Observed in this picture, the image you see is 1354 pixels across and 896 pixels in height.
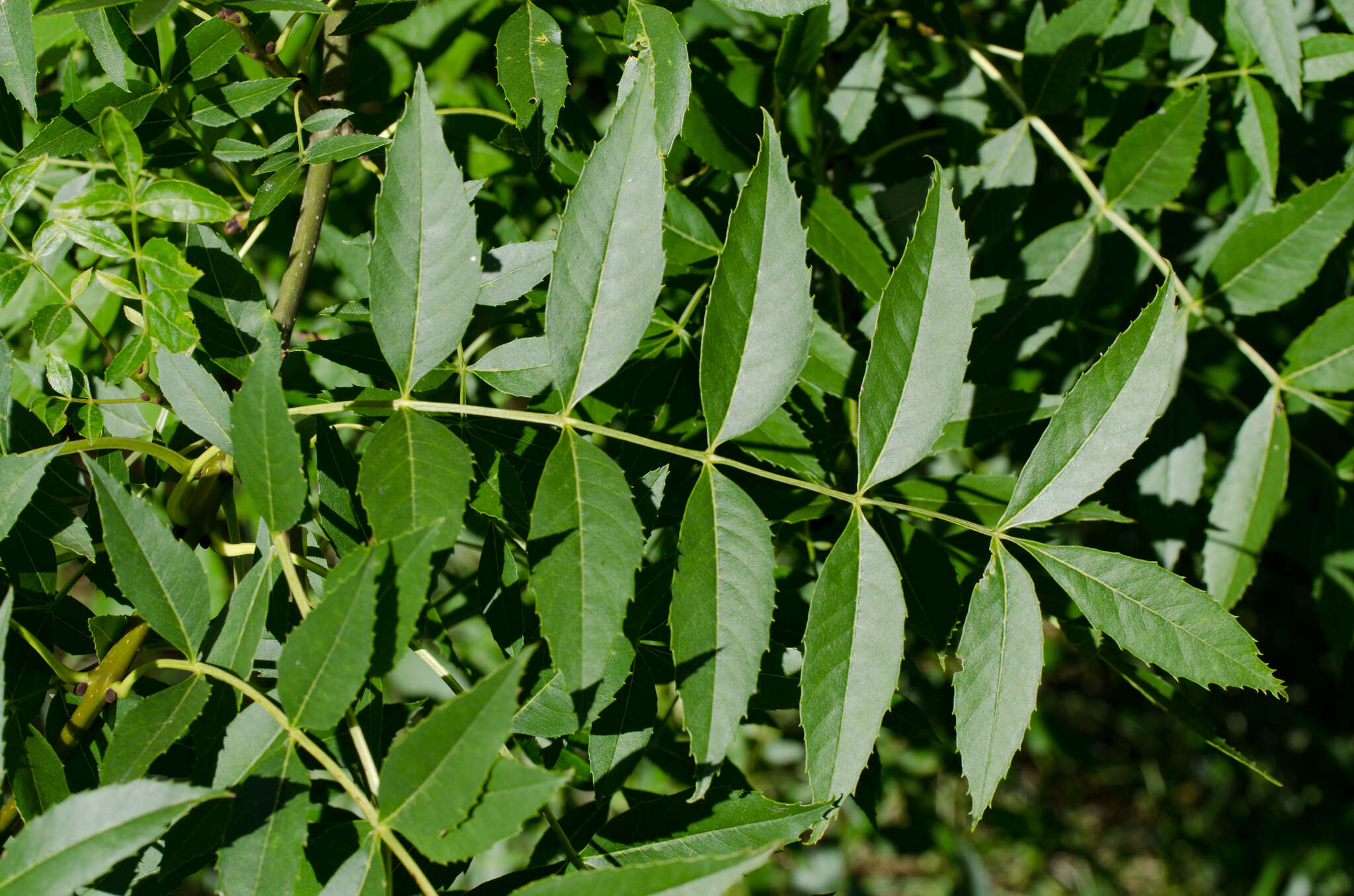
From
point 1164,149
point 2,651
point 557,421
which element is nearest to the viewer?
point 2,651

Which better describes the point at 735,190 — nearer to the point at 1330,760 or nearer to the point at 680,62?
the point at 680,62

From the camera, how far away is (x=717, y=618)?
2.89 feet

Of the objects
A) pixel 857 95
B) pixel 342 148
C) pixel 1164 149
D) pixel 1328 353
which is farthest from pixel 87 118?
pixel 1328 353

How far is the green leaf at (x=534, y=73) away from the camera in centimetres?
99

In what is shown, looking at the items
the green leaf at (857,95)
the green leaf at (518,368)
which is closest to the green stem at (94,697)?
the green leaf at (518,368)

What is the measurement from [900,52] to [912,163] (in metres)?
0.20

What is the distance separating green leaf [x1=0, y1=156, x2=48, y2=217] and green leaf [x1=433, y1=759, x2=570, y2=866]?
0.76 m

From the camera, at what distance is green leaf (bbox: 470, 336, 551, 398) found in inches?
39.6

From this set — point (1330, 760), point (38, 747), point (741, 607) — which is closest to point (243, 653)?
point (38, 747)

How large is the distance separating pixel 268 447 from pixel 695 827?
578mm

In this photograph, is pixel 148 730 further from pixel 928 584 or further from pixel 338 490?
pixel 928 584

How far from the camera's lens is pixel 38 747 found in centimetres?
88

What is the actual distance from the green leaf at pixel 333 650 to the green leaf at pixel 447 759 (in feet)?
0.22

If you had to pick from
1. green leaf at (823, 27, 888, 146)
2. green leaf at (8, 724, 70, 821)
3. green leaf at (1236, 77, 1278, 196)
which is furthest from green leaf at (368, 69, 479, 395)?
green leaf at (1236, 77, 1278, 196)
